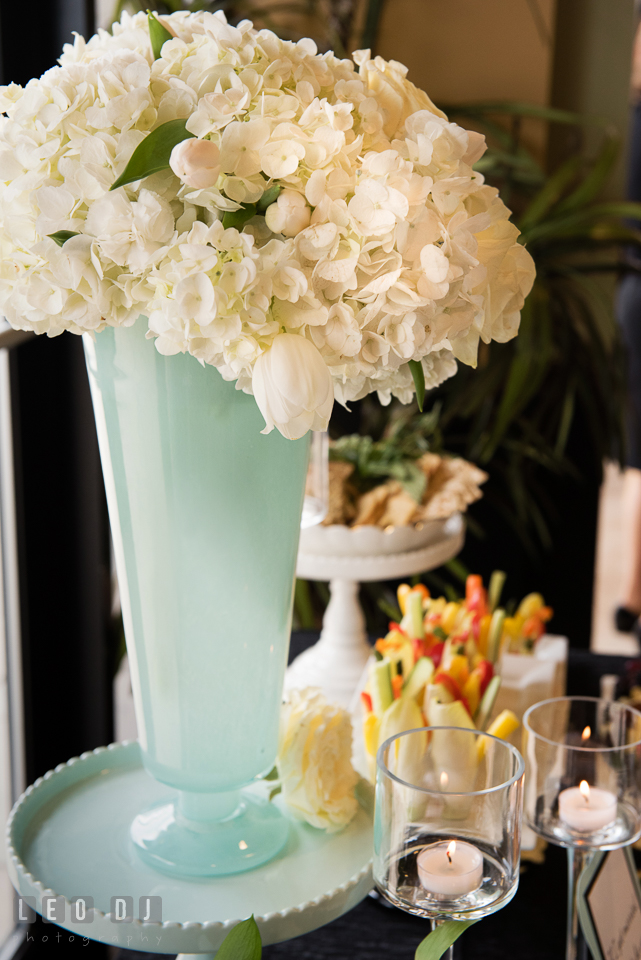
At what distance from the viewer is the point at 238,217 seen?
1.51ft

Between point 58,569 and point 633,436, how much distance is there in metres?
2.03

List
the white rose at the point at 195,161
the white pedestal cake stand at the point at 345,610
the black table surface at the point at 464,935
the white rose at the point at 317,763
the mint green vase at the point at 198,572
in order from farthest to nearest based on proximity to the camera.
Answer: the white pedestal cake stand at the point at 345,610, the black table surface at the point at 464,935, the white rose at the point at 317,763, the mint green vase at the point at 198,572, the white rose at the point at 195,161

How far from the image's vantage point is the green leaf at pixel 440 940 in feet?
1.68

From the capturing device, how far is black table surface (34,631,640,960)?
79cm

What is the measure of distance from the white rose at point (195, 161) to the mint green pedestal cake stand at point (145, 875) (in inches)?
16.0

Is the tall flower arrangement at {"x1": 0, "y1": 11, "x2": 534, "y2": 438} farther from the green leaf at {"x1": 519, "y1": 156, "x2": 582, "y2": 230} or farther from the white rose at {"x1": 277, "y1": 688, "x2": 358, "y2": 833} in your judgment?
the green leaf at {"x1": 519, "y1": 156, "x2": 582, "y2": 230}

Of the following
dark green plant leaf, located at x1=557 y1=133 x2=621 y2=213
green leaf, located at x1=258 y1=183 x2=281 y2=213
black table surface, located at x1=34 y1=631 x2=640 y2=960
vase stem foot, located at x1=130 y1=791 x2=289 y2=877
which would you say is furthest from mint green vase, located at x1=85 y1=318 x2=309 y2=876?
dark green plant leaf, located at x1=557 y1=133 x2=621 y2=213

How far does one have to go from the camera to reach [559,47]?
2.76m

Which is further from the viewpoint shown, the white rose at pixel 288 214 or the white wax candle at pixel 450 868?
the white wax candle at pixel 450 868

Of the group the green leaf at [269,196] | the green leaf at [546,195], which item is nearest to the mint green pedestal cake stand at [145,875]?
the green leaf at [269,196]

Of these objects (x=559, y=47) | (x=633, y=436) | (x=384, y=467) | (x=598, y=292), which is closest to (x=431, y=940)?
(x=384, y=467)

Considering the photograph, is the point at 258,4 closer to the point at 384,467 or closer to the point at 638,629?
the point at 384,467

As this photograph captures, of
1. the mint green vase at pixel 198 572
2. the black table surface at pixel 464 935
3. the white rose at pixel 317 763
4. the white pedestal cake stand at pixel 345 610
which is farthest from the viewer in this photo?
the white pedestal cake stand at pixel 345 610

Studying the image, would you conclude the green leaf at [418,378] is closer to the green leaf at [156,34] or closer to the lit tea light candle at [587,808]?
the green leaf at [156,34]
